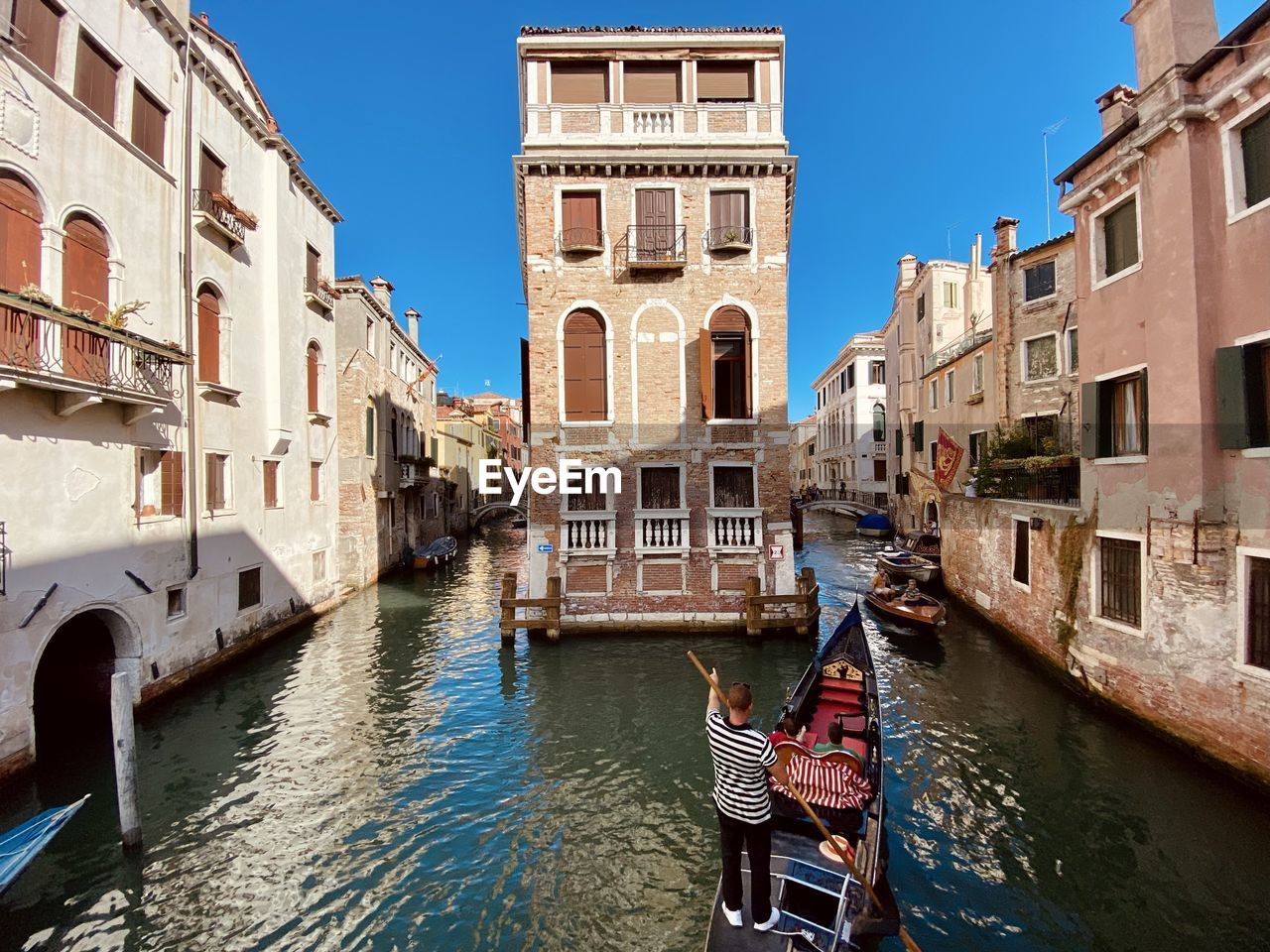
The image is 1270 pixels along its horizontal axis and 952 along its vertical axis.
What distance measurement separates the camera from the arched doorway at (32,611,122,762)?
28.7 feet

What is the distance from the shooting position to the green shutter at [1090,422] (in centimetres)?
885

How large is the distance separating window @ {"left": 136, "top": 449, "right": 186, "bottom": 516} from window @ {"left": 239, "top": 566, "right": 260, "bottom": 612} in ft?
8.52

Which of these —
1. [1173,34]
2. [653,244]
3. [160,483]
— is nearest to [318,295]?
[160,483]

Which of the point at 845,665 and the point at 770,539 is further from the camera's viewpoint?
the point at 770,539

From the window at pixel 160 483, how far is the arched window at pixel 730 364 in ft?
31.5

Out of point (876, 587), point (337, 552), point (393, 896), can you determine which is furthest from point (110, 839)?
point (876, 587)

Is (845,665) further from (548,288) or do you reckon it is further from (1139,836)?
(548,288)

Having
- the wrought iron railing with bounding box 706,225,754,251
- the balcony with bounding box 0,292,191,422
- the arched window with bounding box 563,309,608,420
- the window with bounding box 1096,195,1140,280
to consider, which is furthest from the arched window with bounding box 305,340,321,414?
the window with bounding box 1096,195,1140,280

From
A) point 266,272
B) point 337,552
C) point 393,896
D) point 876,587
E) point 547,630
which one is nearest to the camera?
point 393,896

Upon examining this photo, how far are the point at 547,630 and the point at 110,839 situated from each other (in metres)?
7.24

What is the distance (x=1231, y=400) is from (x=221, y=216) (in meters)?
15.9

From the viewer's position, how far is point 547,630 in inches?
488

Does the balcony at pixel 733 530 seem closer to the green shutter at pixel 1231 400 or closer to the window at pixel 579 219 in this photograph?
the window at pixel 579 219

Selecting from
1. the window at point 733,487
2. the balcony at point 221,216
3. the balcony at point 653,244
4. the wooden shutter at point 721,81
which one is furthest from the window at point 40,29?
the window at point 733,487
